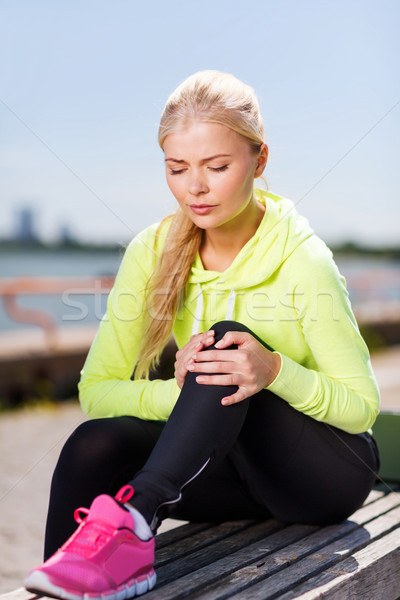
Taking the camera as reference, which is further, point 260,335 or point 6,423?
point 6,423

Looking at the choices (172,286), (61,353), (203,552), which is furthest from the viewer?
(61,353)

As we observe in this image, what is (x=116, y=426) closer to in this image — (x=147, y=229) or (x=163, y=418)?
(x=163, y=418)

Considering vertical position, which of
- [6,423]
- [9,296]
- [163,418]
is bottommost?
[6,423]

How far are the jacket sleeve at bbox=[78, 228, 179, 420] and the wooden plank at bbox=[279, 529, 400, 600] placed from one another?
52 centimetres

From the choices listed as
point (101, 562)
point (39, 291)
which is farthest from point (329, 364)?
point (39, 291)

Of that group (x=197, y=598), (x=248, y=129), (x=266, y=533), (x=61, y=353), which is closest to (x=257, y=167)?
(x=248, y=129)

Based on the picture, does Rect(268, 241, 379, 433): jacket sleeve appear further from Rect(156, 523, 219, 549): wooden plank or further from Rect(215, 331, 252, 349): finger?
Rect(156, 523, 219, 549): wooden plank

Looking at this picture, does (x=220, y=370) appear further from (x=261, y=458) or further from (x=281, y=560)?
(x=281, y=560)

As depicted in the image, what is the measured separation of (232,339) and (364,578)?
507 mm

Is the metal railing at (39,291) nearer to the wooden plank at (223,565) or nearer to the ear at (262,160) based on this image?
the ear at (262,160)

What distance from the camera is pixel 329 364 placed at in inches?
57.8

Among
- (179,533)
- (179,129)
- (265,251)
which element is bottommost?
(179,533)

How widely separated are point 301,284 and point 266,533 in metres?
0.54

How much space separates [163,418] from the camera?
4.98 ft
